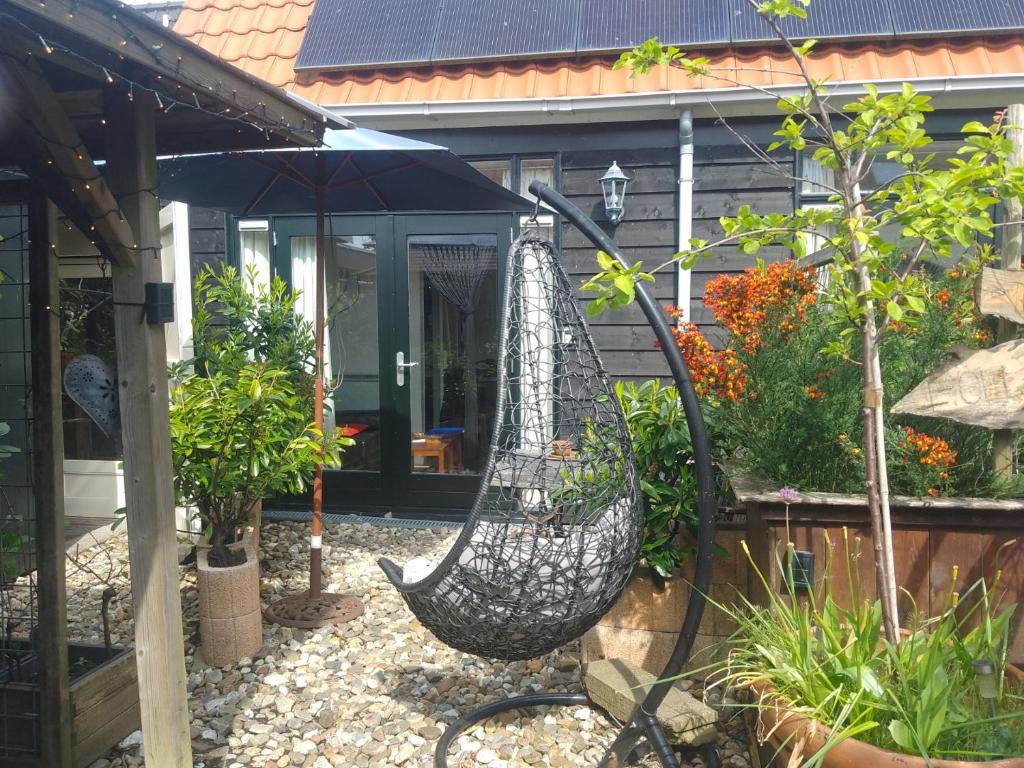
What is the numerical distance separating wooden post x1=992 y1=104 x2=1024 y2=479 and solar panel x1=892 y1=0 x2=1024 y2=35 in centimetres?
275

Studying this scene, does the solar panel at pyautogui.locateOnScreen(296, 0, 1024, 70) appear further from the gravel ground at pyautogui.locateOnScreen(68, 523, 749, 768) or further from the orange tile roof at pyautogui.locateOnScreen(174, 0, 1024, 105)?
the gravel ground at pyautogui.locateOnScreen(68, 523, 749, 768)

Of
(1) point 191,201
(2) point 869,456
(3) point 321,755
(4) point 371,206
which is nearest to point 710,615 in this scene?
(2) point 869,456

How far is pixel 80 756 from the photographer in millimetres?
2523

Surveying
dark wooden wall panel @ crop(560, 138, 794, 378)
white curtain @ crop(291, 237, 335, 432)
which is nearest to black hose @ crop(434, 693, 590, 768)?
dark wooden wall panel @ crop(560, 138, 794, 378)

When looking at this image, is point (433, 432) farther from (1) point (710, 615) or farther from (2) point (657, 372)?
(1) point (710, 615)

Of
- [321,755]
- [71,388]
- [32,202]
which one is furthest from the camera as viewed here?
[321,755]

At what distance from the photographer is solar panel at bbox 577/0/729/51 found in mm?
5195

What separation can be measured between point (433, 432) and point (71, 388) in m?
3.71

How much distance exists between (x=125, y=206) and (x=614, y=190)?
11.5ft

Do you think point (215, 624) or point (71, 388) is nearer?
point (71, 388)

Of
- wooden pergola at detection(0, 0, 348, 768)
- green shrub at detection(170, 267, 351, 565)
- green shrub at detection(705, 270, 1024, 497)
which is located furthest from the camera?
green shrub at detection(170, 267, 351, 565)

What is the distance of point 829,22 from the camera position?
16.9 ft

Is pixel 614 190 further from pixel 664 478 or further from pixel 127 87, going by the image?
pixel 127 87

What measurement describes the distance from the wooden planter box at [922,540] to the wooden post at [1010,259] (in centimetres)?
14
